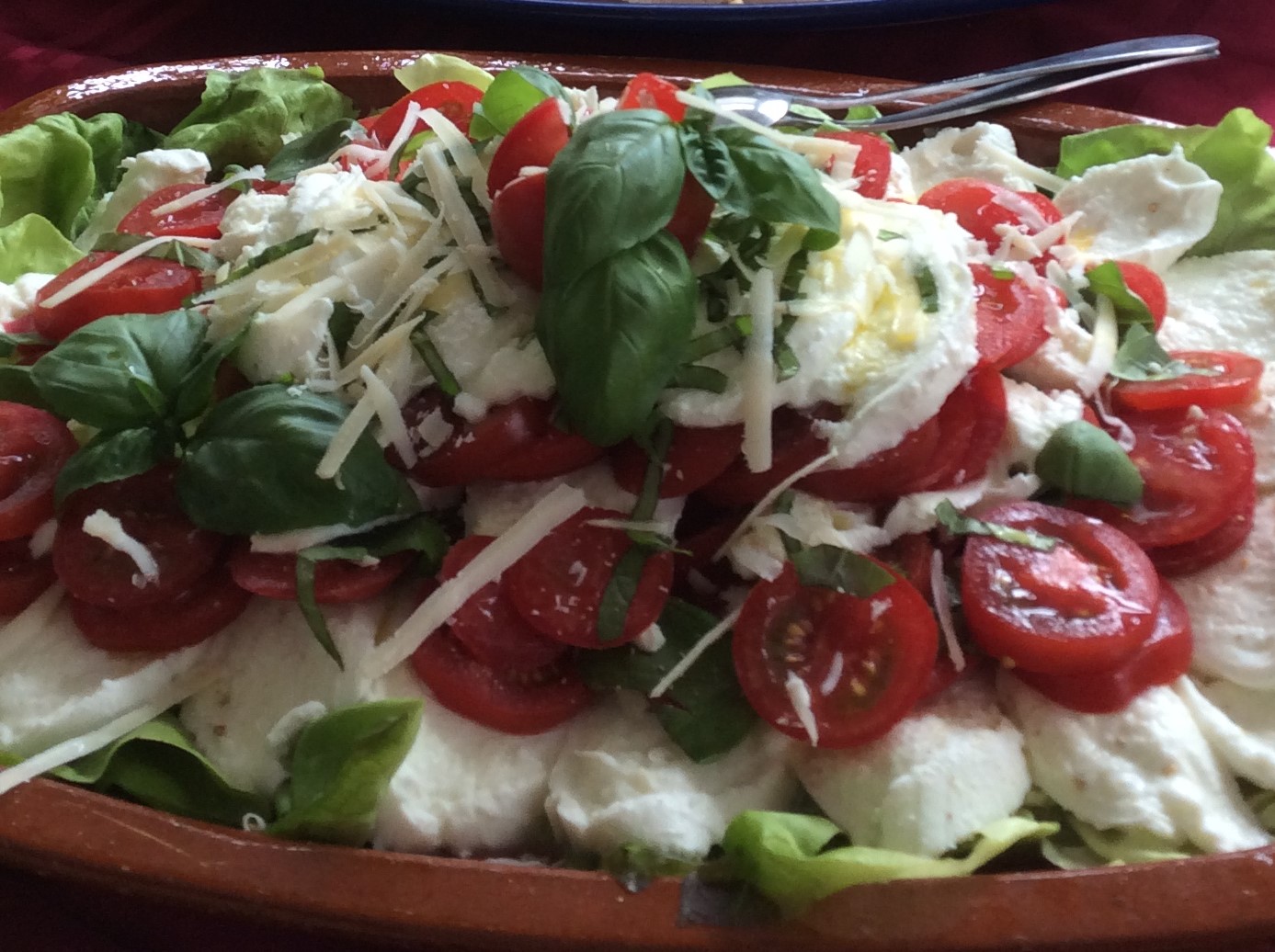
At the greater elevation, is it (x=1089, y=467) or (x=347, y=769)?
(x=1089, y=467)

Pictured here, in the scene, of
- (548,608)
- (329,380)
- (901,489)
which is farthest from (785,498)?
(329,380)

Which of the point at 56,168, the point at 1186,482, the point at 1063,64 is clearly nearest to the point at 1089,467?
the point at 1186,482

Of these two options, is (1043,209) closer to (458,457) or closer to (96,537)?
(458,457)

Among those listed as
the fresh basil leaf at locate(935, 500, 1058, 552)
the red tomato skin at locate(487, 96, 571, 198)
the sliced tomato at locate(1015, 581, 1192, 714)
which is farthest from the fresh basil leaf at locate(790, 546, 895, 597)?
the red tomato skin at locate(487, 96, 571, 198)

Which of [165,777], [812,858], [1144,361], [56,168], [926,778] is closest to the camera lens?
[812,858]

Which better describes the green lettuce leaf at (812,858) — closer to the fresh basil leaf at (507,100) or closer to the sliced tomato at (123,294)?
the fresh basil leaf at (507,100)

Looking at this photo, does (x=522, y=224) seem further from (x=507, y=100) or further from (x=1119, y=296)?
(x=1119, y=296)
